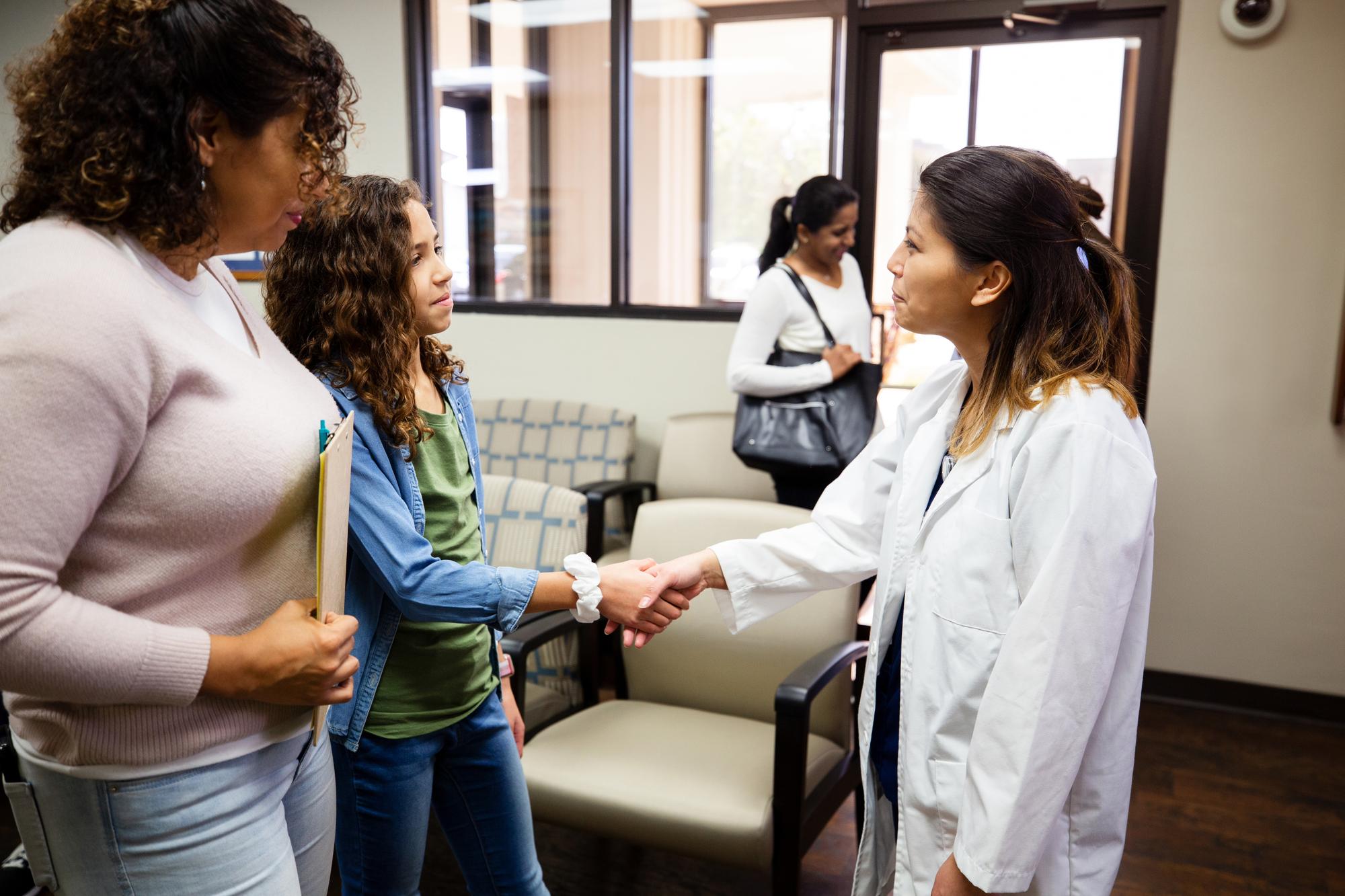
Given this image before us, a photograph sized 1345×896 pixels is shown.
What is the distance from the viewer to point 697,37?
402 centimetres

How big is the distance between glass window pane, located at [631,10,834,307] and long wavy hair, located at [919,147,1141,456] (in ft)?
8.71

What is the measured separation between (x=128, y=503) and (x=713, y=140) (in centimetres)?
352

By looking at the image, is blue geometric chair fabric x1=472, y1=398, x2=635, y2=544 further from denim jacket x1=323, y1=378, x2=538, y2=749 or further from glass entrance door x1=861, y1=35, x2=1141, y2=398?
denim jacket x1=323, y1=378, x2=538, y2=749

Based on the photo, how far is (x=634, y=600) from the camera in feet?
5.03

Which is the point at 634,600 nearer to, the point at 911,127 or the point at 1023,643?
the point at 1023,643

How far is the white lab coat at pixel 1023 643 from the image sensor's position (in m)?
1.12

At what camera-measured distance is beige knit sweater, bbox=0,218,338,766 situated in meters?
0.78

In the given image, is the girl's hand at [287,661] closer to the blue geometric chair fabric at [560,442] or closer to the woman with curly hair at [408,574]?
the woman with curly hair at [408,574]

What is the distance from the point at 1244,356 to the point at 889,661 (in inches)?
93.6

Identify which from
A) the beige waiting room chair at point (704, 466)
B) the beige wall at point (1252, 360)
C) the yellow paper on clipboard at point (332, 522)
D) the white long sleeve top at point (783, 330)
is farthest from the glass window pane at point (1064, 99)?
the yellow paper on clipboard at point (332, 522)

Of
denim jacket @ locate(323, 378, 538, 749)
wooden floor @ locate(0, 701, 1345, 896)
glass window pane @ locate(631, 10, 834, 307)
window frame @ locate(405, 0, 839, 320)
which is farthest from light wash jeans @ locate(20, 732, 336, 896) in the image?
glass window pane @ locate(631, 10, 834, 307)

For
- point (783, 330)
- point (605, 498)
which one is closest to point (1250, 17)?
point (783, 330)

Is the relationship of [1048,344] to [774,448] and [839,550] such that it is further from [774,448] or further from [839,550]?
[774,448]

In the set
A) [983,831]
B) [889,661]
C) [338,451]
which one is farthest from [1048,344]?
[338,451]
